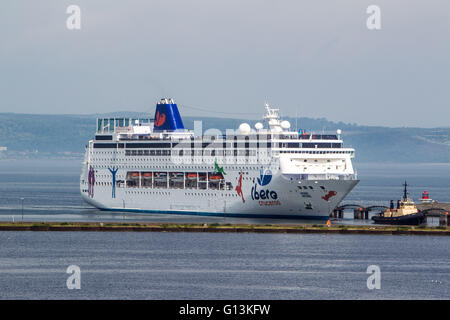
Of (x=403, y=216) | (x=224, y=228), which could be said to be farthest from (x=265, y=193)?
(x=403, y=216)

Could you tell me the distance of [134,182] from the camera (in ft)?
276

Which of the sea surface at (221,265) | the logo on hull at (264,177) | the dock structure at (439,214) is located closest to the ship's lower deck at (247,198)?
the logo on hull at (264,177)

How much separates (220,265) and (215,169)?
24066 millimetres

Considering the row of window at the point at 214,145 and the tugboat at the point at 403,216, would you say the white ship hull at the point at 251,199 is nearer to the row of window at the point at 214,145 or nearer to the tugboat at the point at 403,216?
the row of window at the point at 214,145

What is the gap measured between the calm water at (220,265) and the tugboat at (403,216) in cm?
813

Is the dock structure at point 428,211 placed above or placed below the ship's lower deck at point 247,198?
below

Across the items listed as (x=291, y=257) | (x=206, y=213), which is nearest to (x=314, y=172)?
(x=206, y=213)

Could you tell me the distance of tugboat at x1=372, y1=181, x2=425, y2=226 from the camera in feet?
245

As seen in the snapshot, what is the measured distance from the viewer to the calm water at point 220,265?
45719 millimetres

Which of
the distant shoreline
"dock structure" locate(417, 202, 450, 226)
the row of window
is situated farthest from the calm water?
the row of window

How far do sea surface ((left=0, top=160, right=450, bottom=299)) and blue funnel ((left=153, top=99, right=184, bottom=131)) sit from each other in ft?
47.9
